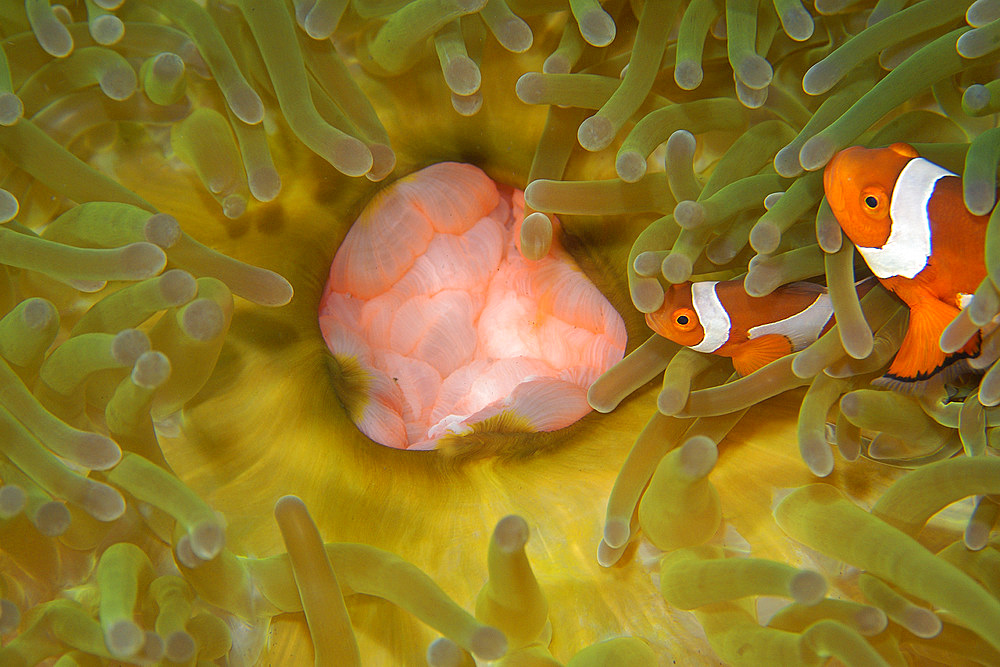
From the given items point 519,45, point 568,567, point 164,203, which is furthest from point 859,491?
point 164,203

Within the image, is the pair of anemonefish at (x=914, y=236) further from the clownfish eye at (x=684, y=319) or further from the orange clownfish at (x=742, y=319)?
the clownfish eye at (x=684, y=319)

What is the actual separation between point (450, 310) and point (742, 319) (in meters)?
0.54

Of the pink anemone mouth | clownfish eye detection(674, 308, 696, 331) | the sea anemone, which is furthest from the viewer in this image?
the pink anemone mouth

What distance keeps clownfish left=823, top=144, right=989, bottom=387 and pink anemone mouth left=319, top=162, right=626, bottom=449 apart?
47cm

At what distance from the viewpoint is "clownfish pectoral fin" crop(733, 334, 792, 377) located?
1.02 m

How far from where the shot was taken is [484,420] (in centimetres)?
115

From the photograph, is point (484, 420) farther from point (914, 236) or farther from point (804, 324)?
point (914, 236)

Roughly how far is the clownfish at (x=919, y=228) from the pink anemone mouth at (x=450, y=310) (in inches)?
18.6

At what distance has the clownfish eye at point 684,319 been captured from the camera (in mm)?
977

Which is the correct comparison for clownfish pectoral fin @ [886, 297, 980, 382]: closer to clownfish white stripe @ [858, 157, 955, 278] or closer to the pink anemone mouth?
clownfish white stripe @ [858, 157, 955, 278]

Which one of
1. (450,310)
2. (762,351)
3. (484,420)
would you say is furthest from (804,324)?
(450,310)

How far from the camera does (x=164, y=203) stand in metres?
1.16

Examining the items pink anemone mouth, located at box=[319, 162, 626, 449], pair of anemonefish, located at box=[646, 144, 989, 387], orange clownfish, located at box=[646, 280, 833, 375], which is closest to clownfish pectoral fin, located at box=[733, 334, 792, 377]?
orange clownfish, located at box=[646, 280, 833, 375]

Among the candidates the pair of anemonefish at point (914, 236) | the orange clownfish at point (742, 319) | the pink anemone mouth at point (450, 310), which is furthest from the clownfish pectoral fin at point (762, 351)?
the pink anemone mouth at point (450, 310)
